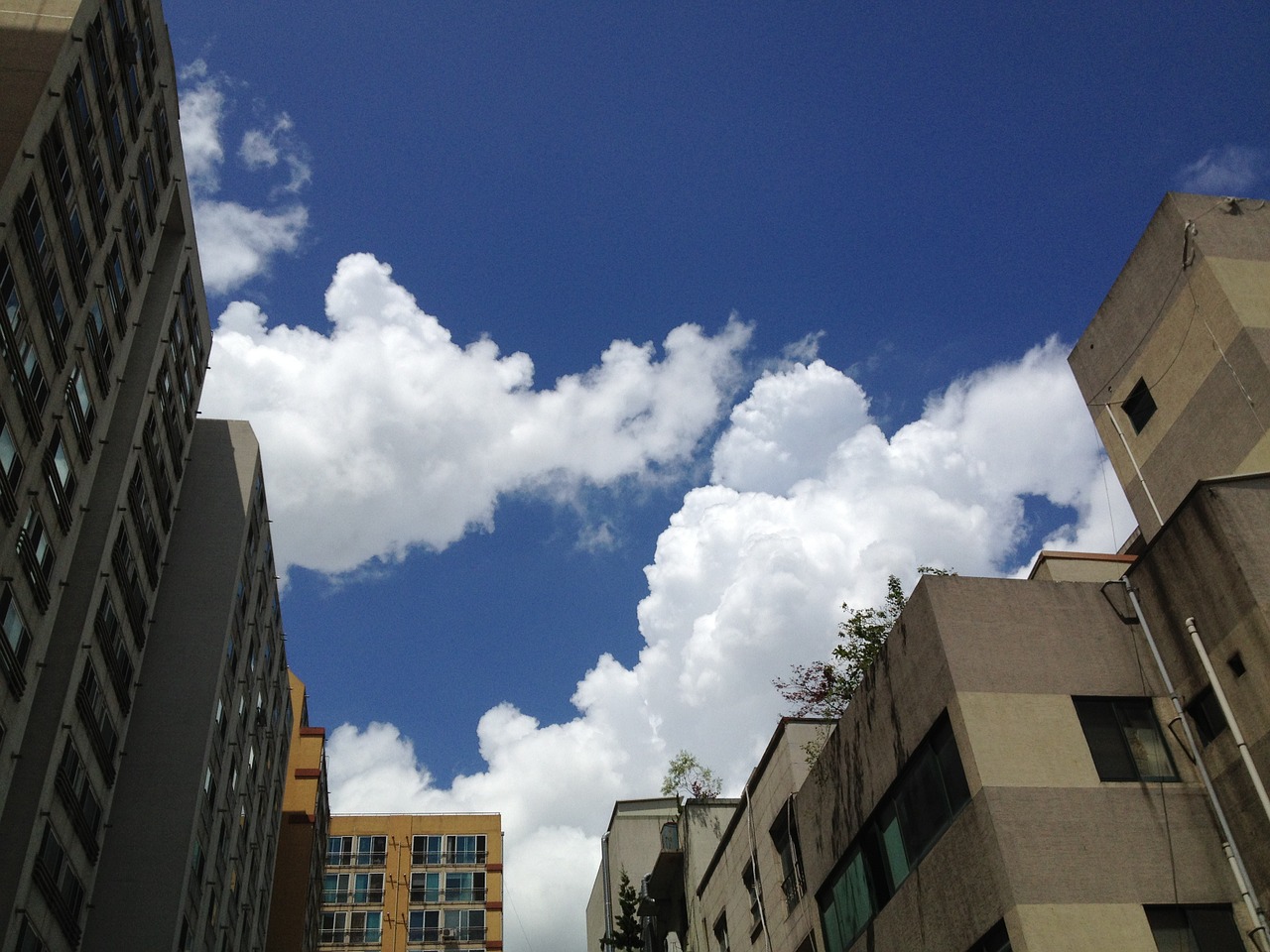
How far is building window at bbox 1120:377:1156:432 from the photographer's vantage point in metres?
24.5

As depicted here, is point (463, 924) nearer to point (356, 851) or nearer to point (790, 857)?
point (356, 851)

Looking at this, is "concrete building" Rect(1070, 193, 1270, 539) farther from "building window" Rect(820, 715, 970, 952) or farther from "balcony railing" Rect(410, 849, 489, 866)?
"balcony railing" Rect(410, 849, 489, 866)

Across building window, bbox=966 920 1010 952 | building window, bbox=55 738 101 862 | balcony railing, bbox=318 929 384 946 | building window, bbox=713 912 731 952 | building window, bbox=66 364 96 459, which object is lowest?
building window, bbox=966 920 1010 952

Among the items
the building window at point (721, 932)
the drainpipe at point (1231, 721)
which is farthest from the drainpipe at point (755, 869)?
the drainpipe at point (1231, 721)

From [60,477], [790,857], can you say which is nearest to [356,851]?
[60,477]

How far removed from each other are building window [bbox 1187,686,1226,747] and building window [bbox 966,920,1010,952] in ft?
14.8

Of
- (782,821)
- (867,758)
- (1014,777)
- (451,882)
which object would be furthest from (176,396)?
(451,882)

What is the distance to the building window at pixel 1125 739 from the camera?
18234 millimetres

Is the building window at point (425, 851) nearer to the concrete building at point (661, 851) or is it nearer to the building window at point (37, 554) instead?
the concrete building at point (661, 851)

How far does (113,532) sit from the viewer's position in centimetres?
3516

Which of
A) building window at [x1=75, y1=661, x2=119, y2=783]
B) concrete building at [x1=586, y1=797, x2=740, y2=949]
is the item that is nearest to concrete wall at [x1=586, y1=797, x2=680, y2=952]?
concrete building at [x1=586, y1=797, x2=740, y2=949]

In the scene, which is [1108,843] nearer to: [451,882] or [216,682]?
[216,682]

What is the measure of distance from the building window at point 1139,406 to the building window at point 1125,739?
8017 millimetres

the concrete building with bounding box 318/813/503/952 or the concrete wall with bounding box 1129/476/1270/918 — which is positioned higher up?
the concrete building with bounding box 318/813/503/952
